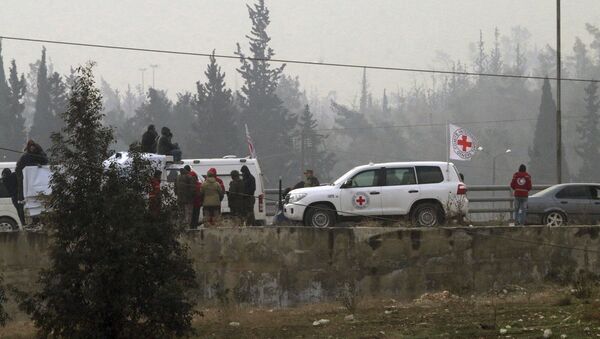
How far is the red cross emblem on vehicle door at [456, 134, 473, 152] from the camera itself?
27.5m

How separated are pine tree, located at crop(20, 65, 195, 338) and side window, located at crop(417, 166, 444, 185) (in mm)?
10319

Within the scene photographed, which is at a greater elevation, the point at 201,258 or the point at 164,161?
the point at 164,161

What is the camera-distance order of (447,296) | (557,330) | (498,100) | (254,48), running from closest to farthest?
(557,330) < (447,296) < (254,48) < (498,100)

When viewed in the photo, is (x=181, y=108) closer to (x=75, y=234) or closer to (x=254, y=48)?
(x=254, y=48)

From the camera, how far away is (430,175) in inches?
899

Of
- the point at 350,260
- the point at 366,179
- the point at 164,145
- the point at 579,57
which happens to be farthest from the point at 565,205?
the point at 579,57

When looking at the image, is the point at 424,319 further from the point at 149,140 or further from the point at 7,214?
the point at 7,214

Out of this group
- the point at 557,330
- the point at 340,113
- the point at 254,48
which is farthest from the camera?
the point at 340,113

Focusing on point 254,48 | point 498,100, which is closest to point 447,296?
point 254,48

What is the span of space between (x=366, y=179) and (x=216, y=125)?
199 ft

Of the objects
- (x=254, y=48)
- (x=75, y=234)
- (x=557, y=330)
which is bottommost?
(x=557, y=330)

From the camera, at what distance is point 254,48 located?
106750mm

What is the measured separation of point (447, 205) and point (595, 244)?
11.3 feet

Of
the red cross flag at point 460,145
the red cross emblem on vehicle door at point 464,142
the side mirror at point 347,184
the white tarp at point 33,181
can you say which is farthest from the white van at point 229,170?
the red cross emblem on vehicle door at point 464,142
